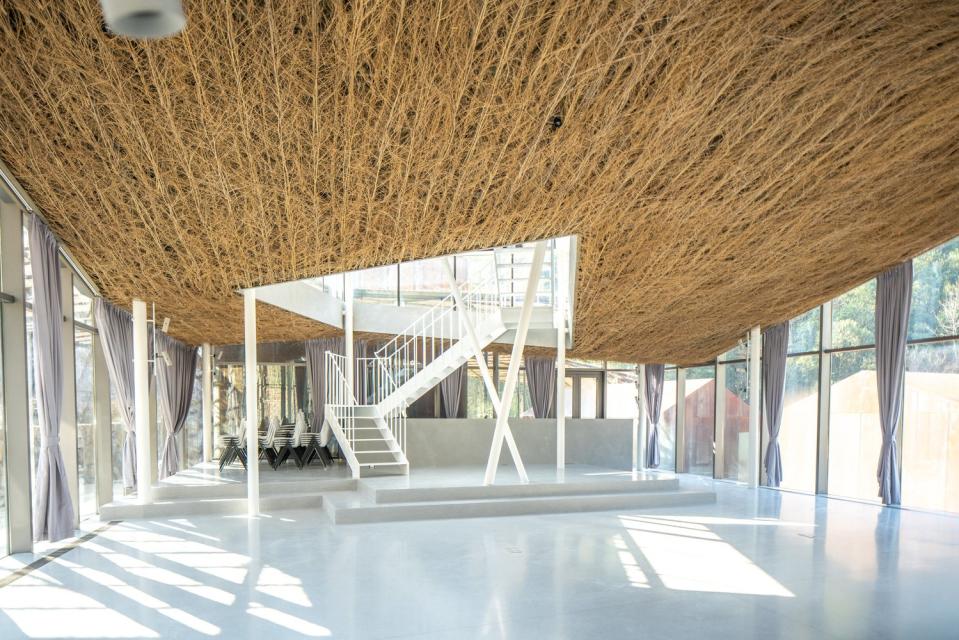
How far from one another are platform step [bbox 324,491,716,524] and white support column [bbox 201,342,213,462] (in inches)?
192

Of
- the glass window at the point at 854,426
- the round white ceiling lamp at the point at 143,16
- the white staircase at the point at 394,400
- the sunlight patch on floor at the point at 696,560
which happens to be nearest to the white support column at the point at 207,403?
the white staircase at the point at 394,400

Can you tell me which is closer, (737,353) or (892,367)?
(892,367)

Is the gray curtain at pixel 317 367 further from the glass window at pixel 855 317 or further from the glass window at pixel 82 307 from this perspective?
the glass window at pixel 855 317

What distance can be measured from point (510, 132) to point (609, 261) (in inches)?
137

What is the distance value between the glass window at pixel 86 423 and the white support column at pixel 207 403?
379cm

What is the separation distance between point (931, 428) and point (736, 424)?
4.13 metres

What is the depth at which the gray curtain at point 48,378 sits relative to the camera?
5605 millimetres

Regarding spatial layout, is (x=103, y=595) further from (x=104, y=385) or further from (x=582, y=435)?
(x=582, y=435)

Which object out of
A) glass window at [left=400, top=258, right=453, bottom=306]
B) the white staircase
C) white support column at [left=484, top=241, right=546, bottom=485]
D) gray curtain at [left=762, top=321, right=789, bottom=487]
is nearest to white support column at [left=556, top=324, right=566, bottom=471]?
the white staircase

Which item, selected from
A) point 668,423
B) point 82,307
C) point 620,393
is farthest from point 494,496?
point 620,393

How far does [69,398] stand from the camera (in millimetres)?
6668

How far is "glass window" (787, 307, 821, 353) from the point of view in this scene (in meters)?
10.8

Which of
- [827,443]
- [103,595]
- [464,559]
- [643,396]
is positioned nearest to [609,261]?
[464,559]

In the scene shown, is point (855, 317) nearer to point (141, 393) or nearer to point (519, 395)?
point (519, 395)
